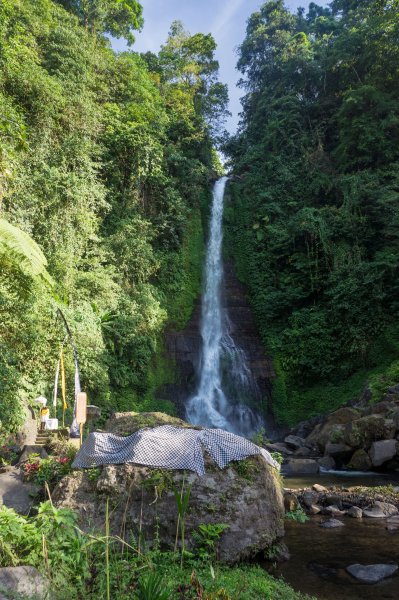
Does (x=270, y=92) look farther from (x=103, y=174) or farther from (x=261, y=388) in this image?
(x=261, y=388)

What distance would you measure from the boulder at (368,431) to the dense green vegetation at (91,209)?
7.96 meters

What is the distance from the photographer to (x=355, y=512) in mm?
8375

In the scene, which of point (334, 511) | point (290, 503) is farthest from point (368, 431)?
point (290, 503)

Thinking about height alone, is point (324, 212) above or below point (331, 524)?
above

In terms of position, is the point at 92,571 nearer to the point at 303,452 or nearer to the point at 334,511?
the point at 334,511

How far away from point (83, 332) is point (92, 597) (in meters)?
11.3

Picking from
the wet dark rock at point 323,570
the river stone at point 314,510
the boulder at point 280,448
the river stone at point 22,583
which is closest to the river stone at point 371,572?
the wet dark rock at point 323,570

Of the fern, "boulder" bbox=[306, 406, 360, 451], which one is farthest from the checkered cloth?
"boulder" bbox=[306, 406, 360, 451]

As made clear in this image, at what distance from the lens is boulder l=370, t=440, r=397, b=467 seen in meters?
11.9

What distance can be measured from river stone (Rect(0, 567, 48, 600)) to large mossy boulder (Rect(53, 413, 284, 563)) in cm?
211

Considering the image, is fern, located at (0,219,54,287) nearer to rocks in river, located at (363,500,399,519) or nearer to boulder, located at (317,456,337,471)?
rocks in river, located at (363,500,399,519)

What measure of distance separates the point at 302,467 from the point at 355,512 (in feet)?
14.2

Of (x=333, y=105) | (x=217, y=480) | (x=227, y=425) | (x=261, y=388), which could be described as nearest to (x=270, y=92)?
(x=333, y=105)

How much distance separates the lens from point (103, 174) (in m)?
20.6
